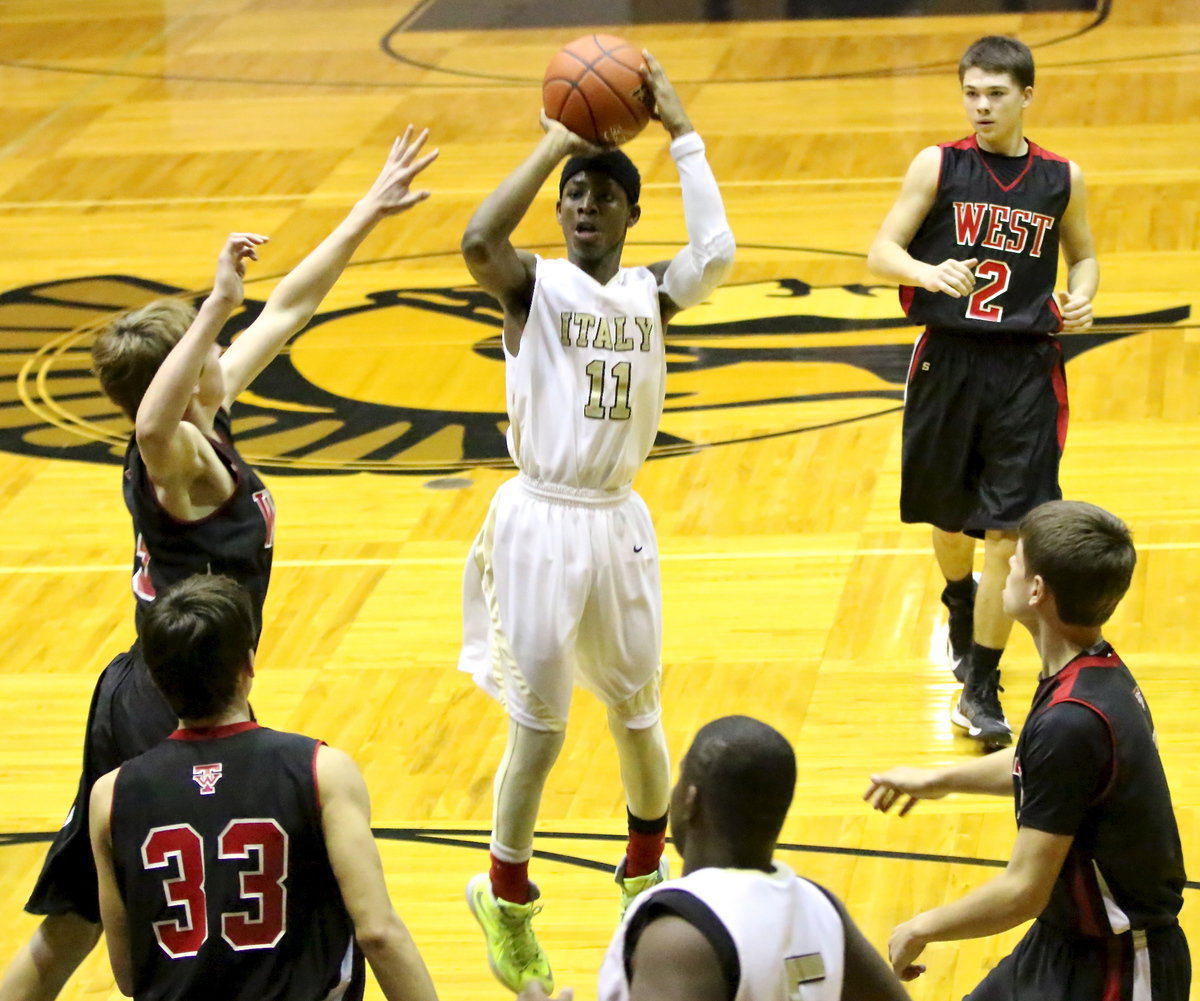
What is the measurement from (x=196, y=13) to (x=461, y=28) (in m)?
2.74

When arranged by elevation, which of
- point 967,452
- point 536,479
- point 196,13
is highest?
point 536,479

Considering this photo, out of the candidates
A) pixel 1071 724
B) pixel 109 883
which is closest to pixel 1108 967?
pixel 1071 724

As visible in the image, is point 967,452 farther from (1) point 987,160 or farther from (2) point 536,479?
(2) point 536,479

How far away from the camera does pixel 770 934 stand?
2.45 metres

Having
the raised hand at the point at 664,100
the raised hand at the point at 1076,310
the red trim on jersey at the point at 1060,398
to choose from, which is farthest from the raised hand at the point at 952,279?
the raised hand at the point at 664,100

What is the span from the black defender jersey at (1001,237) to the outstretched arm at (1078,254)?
37 mm

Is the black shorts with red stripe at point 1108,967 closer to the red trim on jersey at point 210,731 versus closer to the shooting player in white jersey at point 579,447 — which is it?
the shooting player in white jersey at point 579,447

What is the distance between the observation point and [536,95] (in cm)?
1389

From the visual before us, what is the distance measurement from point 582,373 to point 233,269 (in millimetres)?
847

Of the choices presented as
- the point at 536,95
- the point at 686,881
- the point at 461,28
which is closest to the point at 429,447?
the point at 686,881

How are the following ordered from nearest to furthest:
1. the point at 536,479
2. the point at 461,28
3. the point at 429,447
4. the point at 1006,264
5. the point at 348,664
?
the point at 536,479, the point at 1006,264, the point at 348,664, the point at 429,447, the point at 461,28

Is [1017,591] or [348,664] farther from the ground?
[1017,591]

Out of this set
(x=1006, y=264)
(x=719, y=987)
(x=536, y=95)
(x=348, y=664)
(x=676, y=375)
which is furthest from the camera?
(x=536, y=95)

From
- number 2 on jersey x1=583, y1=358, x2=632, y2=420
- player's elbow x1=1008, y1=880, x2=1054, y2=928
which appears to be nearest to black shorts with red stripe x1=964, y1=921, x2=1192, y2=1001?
player's elbow x1=1008, y1=880, x2=1054, y2=928
